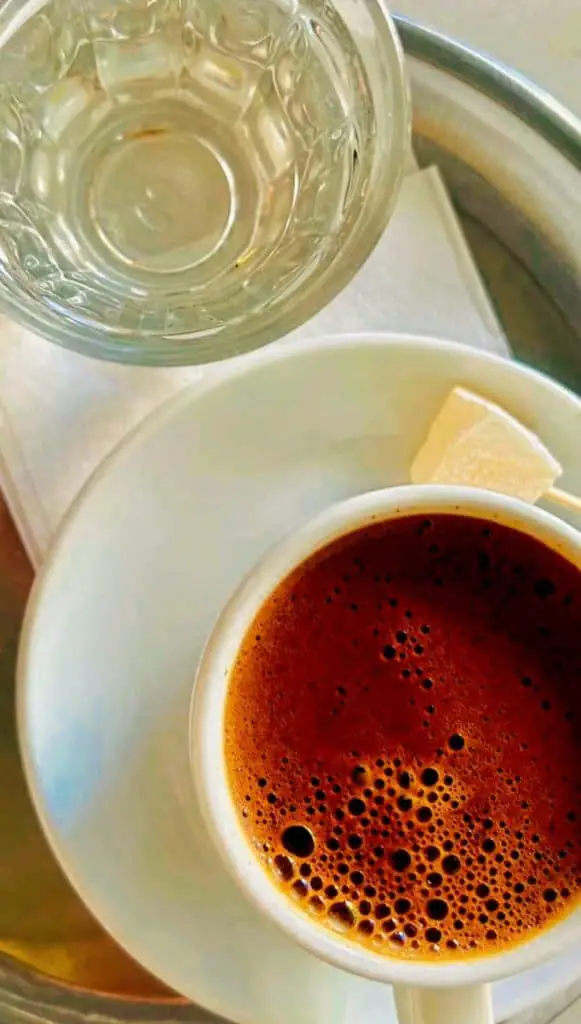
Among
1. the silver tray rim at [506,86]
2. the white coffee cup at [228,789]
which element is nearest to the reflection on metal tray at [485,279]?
the silver tray rim at [506,86]

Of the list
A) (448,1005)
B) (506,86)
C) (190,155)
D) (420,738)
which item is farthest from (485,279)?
(448,1005)

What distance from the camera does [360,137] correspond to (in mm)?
782

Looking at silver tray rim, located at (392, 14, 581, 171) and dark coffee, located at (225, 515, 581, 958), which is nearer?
dark coffee, located at (225, 515, 581, 958)

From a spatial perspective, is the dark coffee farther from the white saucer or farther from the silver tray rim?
the silver tray rim

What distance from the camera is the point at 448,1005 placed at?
2.01ft

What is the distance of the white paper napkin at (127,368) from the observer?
0.74 metres

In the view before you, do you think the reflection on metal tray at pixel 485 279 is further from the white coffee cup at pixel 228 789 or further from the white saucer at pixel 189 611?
the white coffee cup at pixel 228 789

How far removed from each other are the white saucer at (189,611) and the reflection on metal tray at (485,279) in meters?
0.10

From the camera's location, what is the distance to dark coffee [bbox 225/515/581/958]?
0.67m

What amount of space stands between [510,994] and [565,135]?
0.63 meters

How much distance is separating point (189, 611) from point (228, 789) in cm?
14

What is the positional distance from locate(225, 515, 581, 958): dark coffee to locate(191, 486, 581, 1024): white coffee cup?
23 millimetres

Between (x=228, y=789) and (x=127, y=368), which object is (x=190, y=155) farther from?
(x=228, y=789)

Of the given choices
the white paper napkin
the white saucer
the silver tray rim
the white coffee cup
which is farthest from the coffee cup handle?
the silver tray rim
